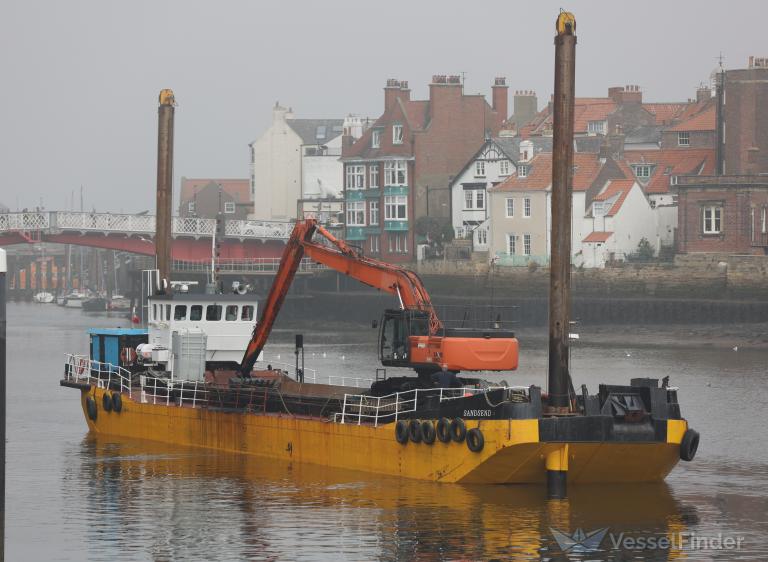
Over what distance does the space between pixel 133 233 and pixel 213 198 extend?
71.6m

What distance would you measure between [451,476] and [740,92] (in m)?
65.7

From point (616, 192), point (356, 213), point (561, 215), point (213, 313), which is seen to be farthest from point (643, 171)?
point (561, 215)

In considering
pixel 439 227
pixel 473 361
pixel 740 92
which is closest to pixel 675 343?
pixel 740 92

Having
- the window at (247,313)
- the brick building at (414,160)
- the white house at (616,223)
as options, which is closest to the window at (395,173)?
the brick building at (414,160)

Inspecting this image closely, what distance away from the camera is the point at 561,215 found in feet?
103

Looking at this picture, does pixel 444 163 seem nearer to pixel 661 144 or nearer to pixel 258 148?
pixel 661 144

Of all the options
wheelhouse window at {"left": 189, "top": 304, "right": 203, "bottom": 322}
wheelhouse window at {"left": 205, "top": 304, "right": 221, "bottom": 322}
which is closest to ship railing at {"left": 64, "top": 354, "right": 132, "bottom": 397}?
wheelhouse window at {"left": 189, "top": 304, "right": 203, "bottom": 322}

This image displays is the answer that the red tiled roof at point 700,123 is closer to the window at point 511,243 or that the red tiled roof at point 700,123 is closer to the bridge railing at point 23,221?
the window at point 511,243

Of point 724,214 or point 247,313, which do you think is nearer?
Answer: point 247,313

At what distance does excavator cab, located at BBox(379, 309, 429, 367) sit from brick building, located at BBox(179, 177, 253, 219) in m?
122

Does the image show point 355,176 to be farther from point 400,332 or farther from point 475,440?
point 475,440

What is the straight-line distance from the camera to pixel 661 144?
358 feet

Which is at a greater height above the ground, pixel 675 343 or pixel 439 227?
pixel 439 227

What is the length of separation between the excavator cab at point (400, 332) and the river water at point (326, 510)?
266cm
